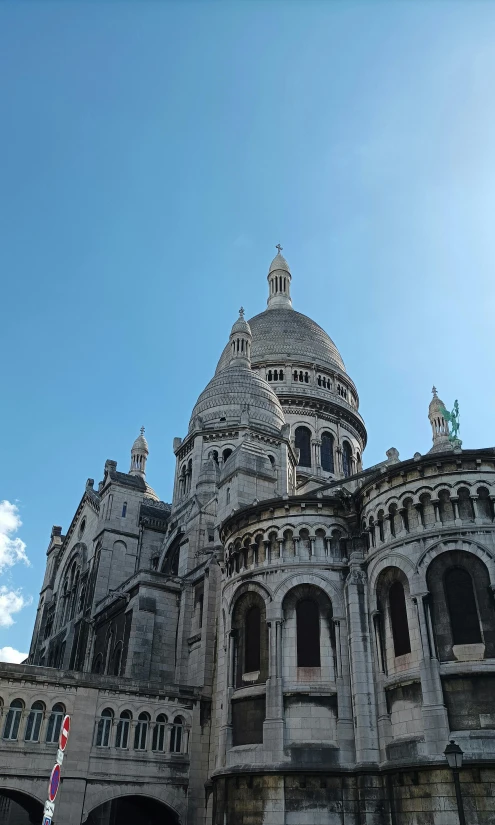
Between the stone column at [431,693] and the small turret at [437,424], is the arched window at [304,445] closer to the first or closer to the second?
the small turret at [437,424]

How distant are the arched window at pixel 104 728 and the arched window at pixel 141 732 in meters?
1.31

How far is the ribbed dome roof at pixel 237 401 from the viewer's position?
49.0 m

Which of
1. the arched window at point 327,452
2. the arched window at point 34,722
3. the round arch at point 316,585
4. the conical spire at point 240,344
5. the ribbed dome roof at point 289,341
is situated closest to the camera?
the arched window at point 34,722

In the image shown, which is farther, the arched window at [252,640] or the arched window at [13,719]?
the arched window at [252,640]

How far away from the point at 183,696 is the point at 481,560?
15338 mm

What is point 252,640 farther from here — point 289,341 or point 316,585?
point 289,341

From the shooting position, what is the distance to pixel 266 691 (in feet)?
88.0

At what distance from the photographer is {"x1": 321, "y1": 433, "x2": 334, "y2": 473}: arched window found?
59.4 m

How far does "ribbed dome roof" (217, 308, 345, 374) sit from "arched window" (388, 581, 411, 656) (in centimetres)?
3898

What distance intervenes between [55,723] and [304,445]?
117 ft

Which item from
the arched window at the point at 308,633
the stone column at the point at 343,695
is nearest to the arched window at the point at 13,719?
the arched window at the point at 308,633

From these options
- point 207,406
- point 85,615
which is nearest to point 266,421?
point 207,406

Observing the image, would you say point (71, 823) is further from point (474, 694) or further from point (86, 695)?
point (474, 694)

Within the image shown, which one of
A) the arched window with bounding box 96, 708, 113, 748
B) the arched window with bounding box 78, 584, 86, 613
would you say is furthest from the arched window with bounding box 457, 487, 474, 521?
the arched window with bounding box 78, 584, 86, 613
